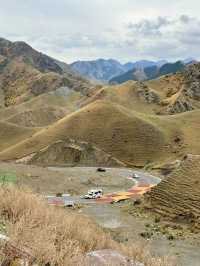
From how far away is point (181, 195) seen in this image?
172ft

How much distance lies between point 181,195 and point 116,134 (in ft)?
269

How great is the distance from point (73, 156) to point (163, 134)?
30224 mm

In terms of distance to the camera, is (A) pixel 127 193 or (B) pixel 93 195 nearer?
(B) pixel 93 195

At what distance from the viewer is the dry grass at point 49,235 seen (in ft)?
31.9

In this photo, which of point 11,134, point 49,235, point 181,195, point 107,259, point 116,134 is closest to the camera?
point 107,259

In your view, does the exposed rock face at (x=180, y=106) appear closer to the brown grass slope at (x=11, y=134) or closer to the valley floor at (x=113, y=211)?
the brown grass slope at (x=11, y=134)

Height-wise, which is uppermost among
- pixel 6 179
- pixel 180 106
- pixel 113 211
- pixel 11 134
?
pixel 6 179

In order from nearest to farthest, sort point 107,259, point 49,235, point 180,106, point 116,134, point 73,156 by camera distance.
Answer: point 107,259 < point 49,235 < point 73,156 < point 116,134 < point 180,106

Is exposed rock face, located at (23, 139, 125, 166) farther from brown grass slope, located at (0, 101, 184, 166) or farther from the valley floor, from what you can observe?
the valley floor

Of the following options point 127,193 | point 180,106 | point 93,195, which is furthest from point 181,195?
point 180,106

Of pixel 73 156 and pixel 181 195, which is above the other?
pixel 181 195

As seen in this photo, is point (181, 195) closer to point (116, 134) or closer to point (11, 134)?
point (116, 134)

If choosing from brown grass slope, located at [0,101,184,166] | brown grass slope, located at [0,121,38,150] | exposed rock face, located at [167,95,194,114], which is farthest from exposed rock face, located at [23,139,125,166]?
exposed rock face, located at [167,95,194,114]

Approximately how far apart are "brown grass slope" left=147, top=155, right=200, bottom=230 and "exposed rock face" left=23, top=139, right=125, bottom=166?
52.2m
